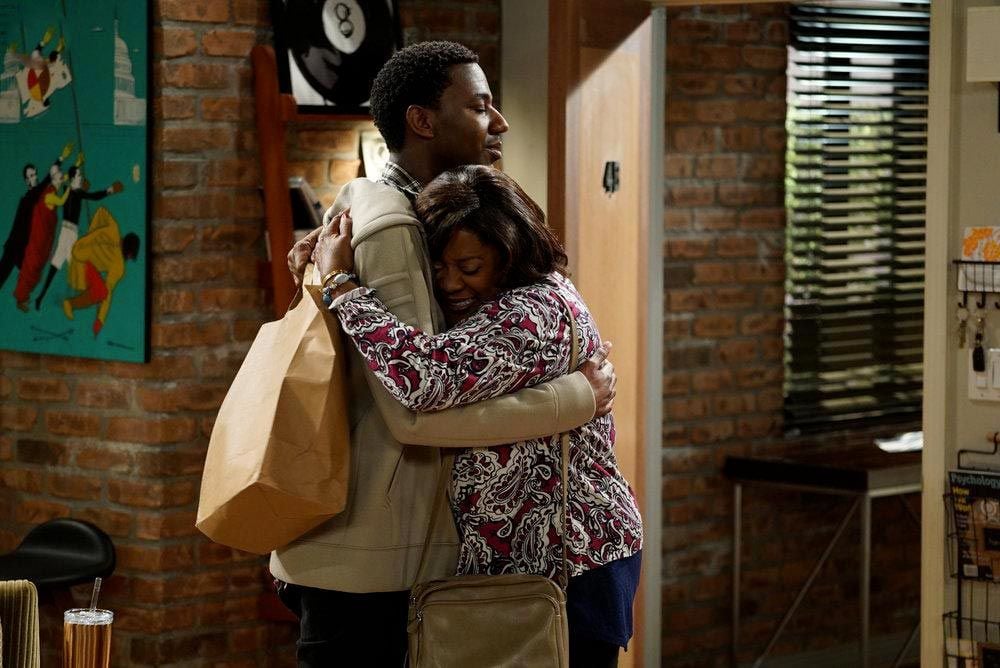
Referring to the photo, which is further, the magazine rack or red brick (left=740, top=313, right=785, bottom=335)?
red brick (left=740, top=313, right=785, bottom=335)

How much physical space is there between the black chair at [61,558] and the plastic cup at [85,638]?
1130 millimetres

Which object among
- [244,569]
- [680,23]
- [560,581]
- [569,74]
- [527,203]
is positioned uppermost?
[680,23]

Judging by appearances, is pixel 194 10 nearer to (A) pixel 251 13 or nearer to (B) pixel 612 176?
(A) pixel 251 13

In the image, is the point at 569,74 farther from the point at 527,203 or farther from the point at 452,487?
the point at 452,487

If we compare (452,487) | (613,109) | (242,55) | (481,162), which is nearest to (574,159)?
(613,109)

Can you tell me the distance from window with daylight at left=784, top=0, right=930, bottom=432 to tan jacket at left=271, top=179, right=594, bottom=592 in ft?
7.96

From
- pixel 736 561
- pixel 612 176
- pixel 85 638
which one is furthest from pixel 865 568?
pixel 85 638

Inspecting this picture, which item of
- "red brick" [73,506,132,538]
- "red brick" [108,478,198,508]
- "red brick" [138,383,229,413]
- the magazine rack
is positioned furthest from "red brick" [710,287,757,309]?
"red brick" [73,506,132,538]

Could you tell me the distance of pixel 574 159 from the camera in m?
3.38

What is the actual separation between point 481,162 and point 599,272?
1.29 meters

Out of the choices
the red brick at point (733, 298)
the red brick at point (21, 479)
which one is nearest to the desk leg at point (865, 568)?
the red brick at point (733, 298)

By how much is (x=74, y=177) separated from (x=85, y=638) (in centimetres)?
167

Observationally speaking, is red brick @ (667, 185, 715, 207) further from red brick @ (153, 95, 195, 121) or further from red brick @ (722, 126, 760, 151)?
red brick @ (153, 95, 195, 121)

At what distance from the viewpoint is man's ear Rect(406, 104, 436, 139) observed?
2.19 meters
